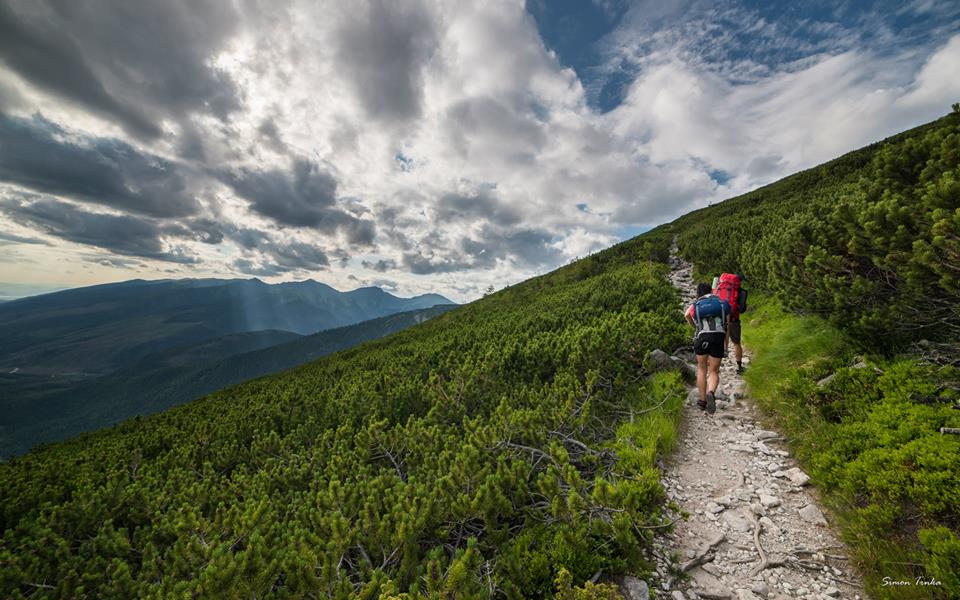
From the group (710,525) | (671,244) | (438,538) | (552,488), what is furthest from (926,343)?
(671,244)

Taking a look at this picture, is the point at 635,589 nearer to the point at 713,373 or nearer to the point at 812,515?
the point at 812,515

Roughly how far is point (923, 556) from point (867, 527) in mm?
576

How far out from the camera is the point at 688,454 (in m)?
6.22

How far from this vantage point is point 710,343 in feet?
24.3

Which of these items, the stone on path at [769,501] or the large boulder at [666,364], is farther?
the large boulder at [666,364]

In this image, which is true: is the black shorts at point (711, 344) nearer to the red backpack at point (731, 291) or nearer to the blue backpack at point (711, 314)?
the blue backpack at point (711, 314)

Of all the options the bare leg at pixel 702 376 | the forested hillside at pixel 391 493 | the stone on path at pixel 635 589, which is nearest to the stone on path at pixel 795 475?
the forested hillside at pixel 391 493

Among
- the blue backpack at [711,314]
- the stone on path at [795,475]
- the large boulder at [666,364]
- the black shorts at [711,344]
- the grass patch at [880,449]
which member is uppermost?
the blue backpack at [711,314]

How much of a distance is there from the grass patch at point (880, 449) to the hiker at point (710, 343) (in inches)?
38.1

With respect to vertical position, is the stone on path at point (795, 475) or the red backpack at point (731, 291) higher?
the red backpack at point (731, 291)

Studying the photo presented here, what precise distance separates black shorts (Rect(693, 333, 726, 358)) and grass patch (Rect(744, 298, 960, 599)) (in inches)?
47.2

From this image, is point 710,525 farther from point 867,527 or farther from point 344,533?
point 344,533

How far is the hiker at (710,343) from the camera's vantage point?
738 centimetres

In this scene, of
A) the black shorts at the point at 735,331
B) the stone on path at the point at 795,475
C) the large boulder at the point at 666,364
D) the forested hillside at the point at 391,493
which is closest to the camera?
the forested hillside at the point at 391,493
